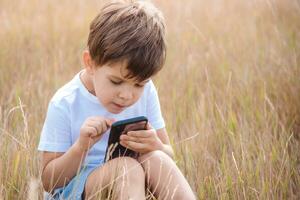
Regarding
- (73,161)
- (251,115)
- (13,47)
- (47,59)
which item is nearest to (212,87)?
(251,115)

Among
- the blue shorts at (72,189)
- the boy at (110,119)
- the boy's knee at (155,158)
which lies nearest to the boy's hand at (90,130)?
the boy at (110,119)

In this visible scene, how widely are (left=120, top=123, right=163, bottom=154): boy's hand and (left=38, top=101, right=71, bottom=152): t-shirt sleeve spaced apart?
218 millimetres

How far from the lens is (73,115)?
234cm

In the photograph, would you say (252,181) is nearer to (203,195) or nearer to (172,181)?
(203,195)

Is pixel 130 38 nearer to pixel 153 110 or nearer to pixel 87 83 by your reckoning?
pixel 87 83

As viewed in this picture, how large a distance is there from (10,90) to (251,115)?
143 centimetres

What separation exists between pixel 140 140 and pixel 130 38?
1.19 feet

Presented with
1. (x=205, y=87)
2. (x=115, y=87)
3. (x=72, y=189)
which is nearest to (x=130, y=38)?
(x=115, y=87)

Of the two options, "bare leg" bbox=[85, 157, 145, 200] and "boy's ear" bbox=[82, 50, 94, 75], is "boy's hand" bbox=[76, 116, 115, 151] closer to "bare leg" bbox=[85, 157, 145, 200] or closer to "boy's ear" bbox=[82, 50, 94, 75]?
"bare leg" bbox=[85, 157, 145, 200]

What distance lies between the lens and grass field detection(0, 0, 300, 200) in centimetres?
257

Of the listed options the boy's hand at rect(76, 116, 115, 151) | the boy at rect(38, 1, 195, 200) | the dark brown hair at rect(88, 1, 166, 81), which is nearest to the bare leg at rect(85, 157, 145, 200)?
the boy at rect(38, 1, 195, 200)

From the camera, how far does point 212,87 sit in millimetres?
3787

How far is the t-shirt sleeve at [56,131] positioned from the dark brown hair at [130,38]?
230 millimetres

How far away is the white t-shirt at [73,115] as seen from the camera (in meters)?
2.28
